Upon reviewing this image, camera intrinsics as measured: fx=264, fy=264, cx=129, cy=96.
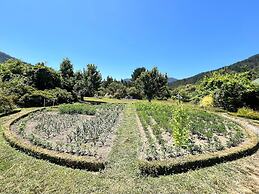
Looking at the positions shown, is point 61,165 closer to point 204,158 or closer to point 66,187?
point 66,187

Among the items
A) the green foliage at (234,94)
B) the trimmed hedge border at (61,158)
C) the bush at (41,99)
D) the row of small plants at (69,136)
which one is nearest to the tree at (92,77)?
the bush at (41,99)

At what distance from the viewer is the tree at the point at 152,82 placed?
1681 inches

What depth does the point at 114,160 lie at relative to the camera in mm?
A: 9727

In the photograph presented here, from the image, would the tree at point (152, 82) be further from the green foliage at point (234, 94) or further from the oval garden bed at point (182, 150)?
the oval garden bed at point (182, 150)

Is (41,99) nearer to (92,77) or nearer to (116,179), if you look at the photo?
(92,77)

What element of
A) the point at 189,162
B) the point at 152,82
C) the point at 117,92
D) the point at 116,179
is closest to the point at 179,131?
the point at 189,162

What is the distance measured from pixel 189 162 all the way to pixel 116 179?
2.84 meters

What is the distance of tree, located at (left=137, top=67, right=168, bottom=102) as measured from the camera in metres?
42.7

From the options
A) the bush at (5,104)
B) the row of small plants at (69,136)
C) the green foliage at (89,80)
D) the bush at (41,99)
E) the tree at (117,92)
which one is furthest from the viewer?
the tree at (117,92)

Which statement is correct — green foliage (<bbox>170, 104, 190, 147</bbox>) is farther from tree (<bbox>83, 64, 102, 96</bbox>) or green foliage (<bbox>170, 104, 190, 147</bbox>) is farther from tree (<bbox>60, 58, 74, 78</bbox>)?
tree (<bbox>60, 58, 74, 78</bbox>)

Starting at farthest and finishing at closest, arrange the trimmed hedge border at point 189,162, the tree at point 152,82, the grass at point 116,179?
the tree at point 152,82 < the trimmed hedge border at point 189,162 < the grass at point 116,179

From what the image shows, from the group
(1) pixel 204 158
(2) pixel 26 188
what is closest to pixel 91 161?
(2) pixel 26 188

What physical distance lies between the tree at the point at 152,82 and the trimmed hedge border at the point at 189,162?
3114cm

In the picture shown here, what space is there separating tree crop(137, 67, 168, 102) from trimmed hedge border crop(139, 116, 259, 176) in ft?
102
